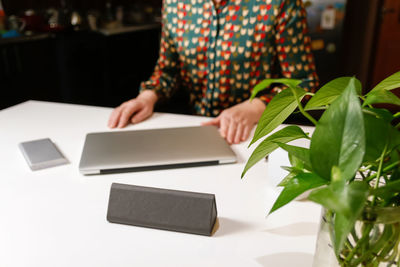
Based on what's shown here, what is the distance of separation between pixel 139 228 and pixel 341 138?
0.39m

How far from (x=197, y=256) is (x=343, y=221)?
286mm

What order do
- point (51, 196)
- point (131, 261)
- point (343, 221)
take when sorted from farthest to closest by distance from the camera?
point (51, 196)
point (131, 261)
point (343, 221)

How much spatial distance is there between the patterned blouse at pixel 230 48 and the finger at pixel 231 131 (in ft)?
0.92

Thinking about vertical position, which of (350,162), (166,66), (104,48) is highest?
(350,162)

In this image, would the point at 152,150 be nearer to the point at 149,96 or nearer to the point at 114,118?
the point at 114,118

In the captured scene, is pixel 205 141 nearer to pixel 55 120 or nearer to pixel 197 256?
pixel 197 256

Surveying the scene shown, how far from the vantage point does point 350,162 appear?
30 centimetres

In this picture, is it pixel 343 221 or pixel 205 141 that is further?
pixel 205 141

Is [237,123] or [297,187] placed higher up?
[297,187]

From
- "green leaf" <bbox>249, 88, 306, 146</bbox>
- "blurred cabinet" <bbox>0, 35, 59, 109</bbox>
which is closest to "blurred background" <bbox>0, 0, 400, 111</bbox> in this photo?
"blurred cabinet" <bbox>0, 35, 59, 109</bbox>

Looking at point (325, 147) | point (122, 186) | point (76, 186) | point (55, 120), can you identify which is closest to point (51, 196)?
point (76, 186)

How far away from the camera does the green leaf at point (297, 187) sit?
329mm

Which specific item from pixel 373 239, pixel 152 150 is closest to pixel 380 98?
pixel 373 239

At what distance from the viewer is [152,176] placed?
74 cm
